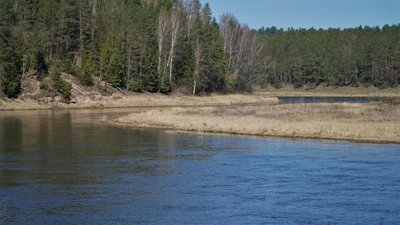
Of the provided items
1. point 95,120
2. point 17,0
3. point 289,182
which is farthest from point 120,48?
point 289,182

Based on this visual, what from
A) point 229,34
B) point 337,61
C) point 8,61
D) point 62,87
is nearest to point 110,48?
point 62,87

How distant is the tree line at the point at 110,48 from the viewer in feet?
305

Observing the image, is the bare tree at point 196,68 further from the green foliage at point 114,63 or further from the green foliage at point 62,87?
the green foliage at point 62,87

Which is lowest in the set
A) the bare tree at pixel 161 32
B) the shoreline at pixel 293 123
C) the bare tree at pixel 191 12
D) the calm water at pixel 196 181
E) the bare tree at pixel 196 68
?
the calm water at pixel 196 181

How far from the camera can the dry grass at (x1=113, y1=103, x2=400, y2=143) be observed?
151 ft

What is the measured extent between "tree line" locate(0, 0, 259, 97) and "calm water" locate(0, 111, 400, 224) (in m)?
50.4

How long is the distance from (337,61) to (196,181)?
150028 mm

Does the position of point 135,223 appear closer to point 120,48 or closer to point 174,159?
point 174,159

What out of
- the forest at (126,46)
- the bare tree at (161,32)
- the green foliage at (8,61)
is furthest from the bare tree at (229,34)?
the green foliage at (8,61)

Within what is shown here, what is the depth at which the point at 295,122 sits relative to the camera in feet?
174

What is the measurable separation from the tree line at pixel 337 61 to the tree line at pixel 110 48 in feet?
142

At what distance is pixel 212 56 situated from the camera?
118000 mm

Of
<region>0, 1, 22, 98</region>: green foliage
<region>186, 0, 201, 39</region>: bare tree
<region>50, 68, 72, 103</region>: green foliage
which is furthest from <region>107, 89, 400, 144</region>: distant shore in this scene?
<region>186, 0, 201, 39</region>: bare tree

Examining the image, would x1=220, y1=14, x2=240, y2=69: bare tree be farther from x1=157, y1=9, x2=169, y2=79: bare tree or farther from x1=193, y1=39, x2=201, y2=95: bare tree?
x1=157, y1=9, x2=169, y2=79: bare tree
